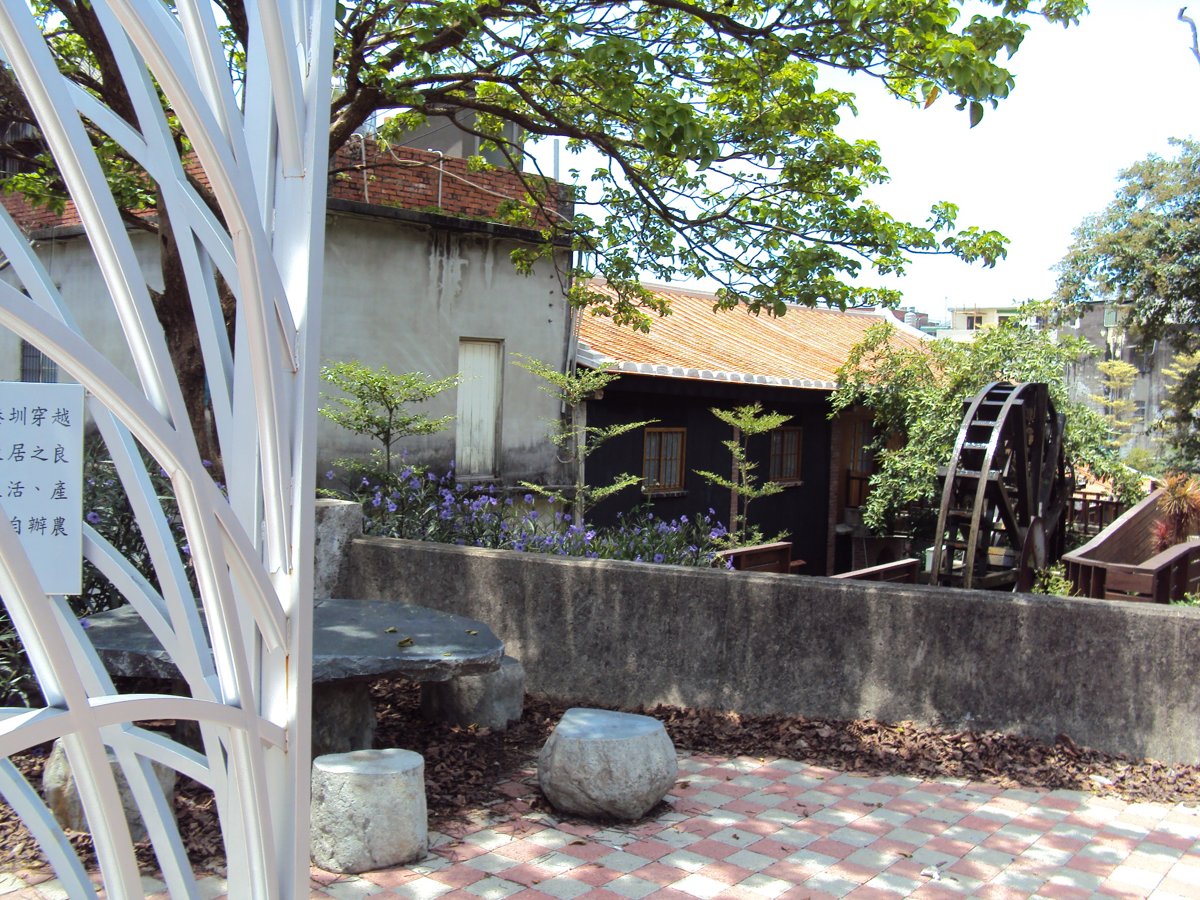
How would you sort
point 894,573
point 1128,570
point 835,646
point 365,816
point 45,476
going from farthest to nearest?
point 894,573 < point 1128,570 < point 835,646 < point 365,816 < point 45,476

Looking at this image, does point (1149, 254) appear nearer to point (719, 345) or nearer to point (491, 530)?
point (719, 345)

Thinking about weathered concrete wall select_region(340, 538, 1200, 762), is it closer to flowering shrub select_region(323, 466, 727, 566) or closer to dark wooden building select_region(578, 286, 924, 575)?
flowering shrub select_region(323, 466, 727, 566)

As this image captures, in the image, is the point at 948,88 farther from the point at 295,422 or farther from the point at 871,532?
the point at 871,532

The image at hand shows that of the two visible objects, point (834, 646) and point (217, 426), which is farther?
point (834, 646)

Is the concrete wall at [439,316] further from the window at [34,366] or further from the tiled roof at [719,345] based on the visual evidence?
the window at [34,366]

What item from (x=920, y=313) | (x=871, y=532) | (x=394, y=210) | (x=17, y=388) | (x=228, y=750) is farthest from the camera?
(x=920, y=313)

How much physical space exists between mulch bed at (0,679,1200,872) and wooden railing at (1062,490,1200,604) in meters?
4.03

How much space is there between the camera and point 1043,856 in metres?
5.03

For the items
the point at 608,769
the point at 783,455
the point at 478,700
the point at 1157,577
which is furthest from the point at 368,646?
the point at 783,455

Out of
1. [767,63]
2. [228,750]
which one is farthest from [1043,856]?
[767,63]

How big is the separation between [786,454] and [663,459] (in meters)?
3.73

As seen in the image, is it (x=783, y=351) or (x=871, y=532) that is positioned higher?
(x=783, y=351)

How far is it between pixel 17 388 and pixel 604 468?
12.8 m

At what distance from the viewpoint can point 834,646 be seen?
6.73 metres
